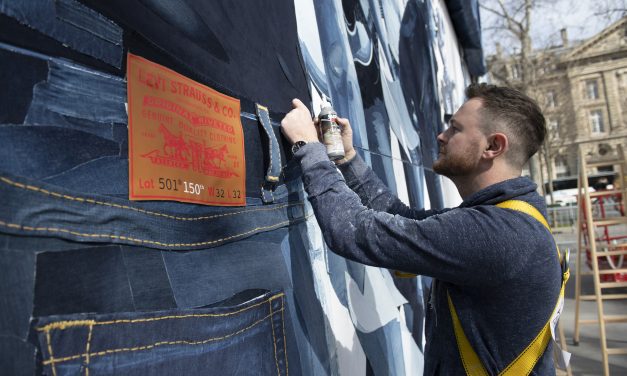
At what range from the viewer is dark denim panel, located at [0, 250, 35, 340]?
2.20 ft

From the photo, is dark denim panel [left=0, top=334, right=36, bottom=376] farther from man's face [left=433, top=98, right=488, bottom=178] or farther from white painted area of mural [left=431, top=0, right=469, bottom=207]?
white painted area of mural [left=431, top=0, right=469, bottom=207]

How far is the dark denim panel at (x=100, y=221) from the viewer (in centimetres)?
71

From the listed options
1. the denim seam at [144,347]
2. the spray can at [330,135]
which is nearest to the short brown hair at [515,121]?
the spray can at [330,135]

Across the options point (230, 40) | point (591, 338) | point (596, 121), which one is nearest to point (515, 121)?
point (230, 40)

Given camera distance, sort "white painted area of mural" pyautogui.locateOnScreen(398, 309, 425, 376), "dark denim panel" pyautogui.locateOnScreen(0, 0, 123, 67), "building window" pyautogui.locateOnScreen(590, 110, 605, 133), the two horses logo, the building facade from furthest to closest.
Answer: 1. "building window" pyautogui.locateOnScreen(590, 110, 605, 133)
2. the building facade
3. "white painted area of mural" pyautogui.locateOnScreen(398, 309, 425, 376)
4. the two horses logo
5. "dark denim panel" pyautogui.locateOnScreen(0, 0, 123, 67)

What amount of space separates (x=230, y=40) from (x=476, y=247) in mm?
924

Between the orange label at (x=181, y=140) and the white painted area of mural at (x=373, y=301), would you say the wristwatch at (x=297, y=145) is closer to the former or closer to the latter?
the orange label at (x=181, y=140)

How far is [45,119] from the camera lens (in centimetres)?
78

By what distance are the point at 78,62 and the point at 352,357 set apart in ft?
5.32

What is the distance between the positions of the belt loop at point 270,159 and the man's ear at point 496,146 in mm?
794

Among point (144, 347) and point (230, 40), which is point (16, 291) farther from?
point (230, 40)

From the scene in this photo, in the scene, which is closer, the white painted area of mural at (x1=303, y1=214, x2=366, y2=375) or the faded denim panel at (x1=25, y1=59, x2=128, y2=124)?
the faded denim panel at (x1=25, y1=59, x2=128, y2=124)

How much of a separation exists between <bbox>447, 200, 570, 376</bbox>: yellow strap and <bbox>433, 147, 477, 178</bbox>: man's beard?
308 millimetres

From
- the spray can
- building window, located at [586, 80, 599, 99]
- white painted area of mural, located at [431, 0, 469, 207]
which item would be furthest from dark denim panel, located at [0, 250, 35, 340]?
building window, located at [586, 80, 599, 99]
